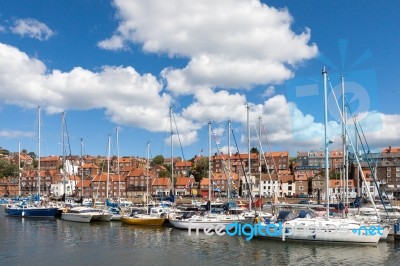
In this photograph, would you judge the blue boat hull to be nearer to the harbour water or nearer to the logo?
the harbour water

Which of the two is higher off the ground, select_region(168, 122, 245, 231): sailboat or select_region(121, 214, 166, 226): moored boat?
select_region(168, 122, 245, 231): sailboat

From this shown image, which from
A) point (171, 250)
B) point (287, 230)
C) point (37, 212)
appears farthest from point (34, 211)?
point (287, 230)

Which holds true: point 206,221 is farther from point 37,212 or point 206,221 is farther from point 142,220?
point 37,212

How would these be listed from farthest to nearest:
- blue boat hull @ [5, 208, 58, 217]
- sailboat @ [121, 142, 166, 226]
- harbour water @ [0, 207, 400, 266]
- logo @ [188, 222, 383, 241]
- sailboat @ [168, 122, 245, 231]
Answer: blue boat hull @ [5, 208, 58, 217] < sailboat @ [121, 142, 166, 226] < sailboat @ [168, 122, 245, 231] < logo @ [188, 222, 383, 241] < harbour water @ [0, 207, 400, 266]

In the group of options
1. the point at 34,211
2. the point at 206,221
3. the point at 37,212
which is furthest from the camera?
the point at 34,211

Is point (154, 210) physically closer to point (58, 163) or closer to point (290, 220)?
point (290, 220)

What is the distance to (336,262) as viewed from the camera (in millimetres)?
26094

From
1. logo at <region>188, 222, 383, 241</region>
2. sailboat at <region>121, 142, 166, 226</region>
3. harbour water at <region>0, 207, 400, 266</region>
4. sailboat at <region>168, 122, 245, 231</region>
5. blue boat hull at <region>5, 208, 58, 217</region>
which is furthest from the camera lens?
blue boat hull at <region>5, 208, 58, 217</region>

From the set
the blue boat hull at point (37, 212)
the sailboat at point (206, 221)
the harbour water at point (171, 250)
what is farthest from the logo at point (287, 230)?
the blue boat hull at point (37, 212)

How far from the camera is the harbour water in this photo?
26547mm

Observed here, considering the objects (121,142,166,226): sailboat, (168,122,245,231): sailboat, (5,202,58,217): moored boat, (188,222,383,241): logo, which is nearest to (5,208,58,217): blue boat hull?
(5,202,58,217): moored boat

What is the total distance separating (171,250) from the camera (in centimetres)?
3050

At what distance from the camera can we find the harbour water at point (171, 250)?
2655 centimetres

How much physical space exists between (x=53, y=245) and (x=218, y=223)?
14.5 m
